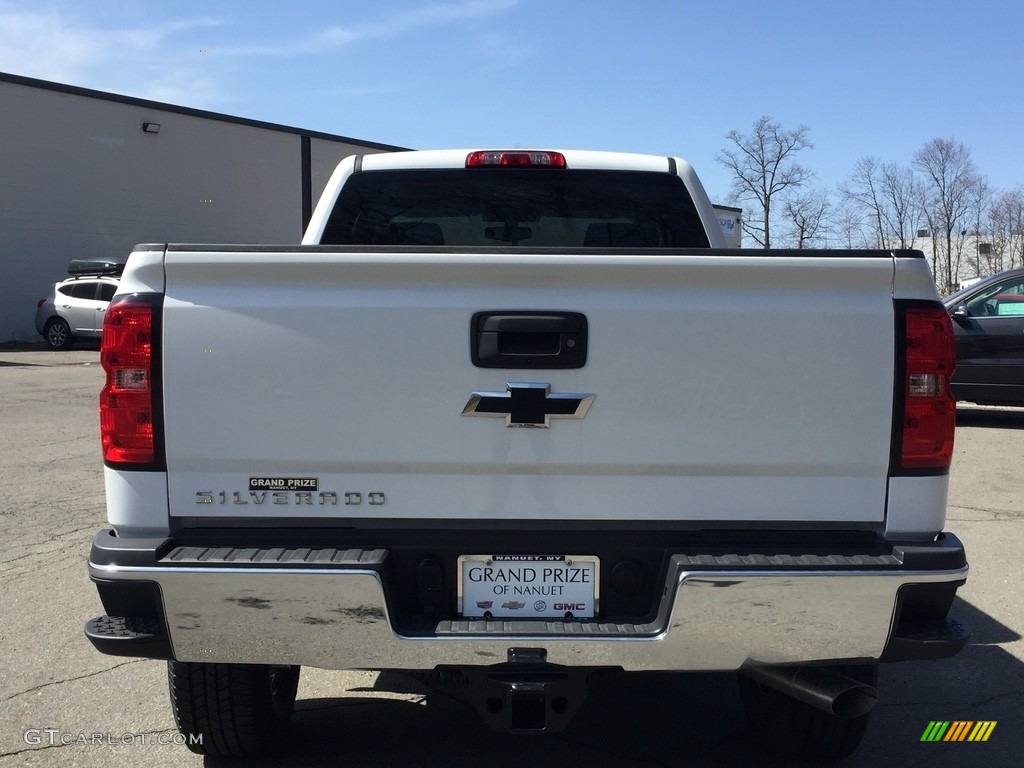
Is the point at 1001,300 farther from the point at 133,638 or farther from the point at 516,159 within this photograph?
the point at 133,638

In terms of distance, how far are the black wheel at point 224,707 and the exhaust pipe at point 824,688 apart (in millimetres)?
1529

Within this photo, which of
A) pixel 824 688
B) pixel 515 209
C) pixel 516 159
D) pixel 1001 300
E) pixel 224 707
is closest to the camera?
pixel 824 688

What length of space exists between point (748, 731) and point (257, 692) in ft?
5.75

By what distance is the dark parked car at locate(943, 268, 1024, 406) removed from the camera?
1095 centimetres

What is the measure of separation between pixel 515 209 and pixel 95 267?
20955 millimetres

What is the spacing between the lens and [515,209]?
4418mm

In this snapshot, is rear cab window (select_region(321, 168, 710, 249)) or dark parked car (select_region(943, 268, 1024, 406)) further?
dark parked car (select_region(943, 268, 1024, 406))

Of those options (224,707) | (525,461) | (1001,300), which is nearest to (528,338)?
(525,461)

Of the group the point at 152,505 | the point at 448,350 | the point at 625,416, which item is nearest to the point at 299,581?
the point at 152,505

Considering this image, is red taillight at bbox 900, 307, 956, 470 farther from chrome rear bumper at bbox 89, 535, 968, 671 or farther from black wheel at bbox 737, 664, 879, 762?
black wheel at bbox 737, 664, 879, 762

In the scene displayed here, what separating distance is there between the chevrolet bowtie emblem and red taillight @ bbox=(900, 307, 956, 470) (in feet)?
2.83

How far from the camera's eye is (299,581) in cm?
259

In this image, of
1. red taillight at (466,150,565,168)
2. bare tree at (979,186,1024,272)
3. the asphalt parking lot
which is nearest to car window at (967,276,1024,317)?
the asphalt parking lot

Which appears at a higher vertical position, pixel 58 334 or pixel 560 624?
pixel 560 624
